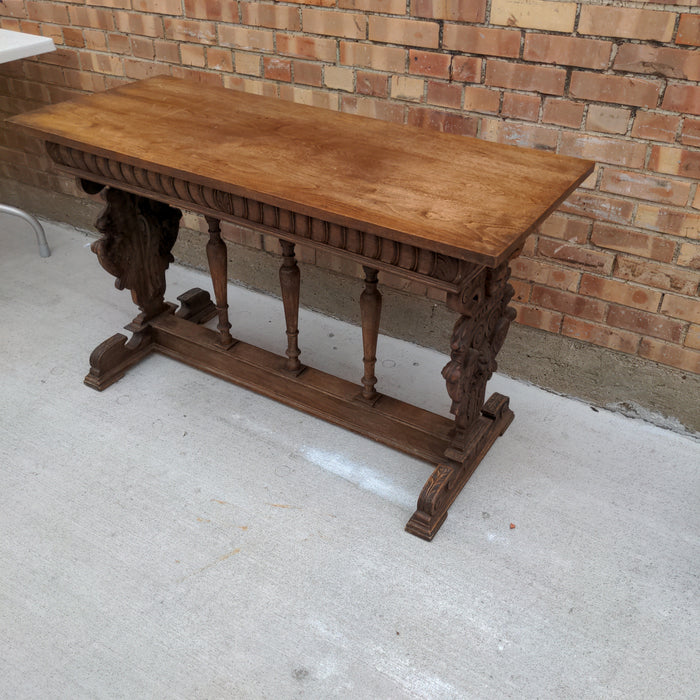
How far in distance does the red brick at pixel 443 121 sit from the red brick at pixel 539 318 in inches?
23.4

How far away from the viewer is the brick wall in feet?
6.42

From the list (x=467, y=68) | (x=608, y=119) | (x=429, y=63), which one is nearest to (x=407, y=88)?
(x=429, y=63)

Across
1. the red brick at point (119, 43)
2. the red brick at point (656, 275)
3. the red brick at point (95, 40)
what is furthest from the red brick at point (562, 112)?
the red brick at point (95, 40)

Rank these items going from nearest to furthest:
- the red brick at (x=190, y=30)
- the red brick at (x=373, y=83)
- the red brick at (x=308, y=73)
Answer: the red brick at (x=373, y=83) → the red brick at (x=308, y=73) → the red brick at (x=190, y=30)

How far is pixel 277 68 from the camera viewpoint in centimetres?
254

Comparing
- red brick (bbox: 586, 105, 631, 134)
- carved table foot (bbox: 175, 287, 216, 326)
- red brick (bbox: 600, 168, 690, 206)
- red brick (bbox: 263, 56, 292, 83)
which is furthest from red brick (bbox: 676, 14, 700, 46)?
carved table foot (bbox: 175, 287, 216, 326)

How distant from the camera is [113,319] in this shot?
283 cm

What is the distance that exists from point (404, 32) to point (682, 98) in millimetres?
836

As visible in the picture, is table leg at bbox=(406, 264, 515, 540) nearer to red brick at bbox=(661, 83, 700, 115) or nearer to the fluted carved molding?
the fluted carved molding

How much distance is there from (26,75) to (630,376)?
2811mm

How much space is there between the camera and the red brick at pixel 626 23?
1865 millimetres

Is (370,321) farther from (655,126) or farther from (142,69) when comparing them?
(142,69)

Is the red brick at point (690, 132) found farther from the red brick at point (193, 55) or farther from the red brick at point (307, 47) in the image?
the red brick at point (193, 55)

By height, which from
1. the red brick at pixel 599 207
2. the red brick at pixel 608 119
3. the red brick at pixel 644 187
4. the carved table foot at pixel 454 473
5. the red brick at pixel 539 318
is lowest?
the carved table foot at pixel 454 473
